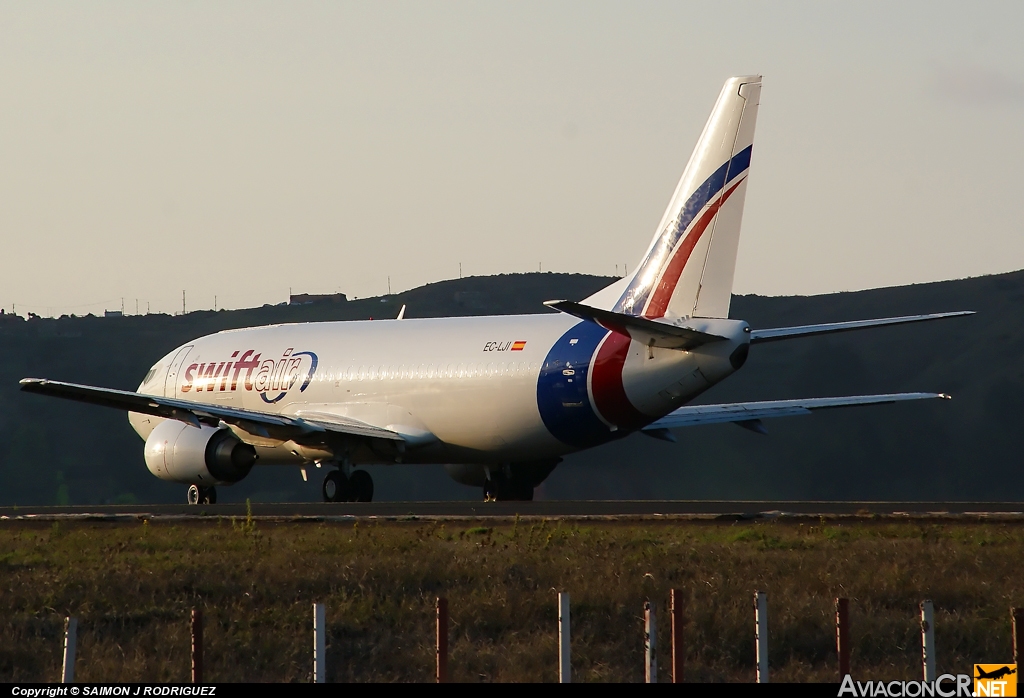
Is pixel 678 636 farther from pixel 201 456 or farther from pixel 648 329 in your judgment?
pixel 201 456

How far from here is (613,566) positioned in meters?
17.8

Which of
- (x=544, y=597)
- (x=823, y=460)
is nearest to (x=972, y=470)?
(x=823, y=460)

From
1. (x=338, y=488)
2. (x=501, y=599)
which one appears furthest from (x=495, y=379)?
(x=501, y=599)

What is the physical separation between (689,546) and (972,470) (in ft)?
207

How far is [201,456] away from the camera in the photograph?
109ft

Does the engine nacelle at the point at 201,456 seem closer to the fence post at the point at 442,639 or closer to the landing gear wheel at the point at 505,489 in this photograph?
the landing gear wheel at the point at 505,489

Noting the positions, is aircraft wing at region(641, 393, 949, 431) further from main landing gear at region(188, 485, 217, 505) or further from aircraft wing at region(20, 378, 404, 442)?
main landing gear at region(188, 485, 217, 505)

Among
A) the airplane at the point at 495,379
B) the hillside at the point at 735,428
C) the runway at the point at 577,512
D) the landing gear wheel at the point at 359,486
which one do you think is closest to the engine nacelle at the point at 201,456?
the airplane at the point at 495,379

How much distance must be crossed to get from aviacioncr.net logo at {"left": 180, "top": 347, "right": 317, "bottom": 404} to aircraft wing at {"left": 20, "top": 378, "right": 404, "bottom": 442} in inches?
119

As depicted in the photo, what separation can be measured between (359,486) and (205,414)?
4.54 meters

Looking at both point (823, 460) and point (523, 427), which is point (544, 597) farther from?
point (823, 460)

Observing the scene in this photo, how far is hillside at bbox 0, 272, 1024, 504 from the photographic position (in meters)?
72.1

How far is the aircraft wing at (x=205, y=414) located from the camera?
100ft

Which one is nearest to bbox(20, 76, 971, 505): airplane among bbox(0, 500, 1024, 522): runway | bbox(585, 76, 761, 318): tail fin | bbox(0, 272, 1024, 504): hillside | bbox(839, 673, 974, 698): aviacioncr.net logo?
bbox(585, 76, 761, 318): tail fin
